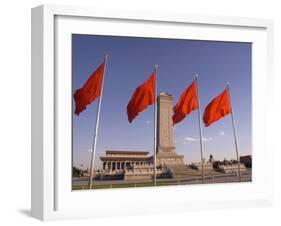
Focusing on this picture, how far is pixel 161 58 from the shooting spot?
7.61 meters

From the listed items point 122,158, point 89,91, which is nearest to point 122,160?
point 122,158

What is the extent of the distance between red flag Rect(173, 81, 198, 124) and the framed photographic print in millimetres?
10

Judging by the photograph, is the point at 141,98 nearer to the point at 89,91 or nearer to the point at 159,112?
the point at 159,112

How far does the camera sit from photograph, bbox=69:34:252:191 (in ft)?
23.9

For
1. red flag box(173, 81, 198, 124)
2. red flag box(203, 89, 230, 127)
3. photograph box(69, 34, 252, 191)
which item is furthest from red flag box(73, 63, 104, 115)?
red flag box(203, 89, 230, 127)

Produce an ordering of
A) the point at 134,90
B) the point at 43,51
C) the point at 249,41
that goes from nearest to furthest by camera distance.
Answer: the point at 43,51
the point at 134,90
the point at 249,41

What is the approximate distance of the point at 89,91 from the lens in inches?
286

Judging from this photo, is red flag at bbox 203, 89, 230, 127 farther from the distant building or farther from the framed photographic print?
the distant building

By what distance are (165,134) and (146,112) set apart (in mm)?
280

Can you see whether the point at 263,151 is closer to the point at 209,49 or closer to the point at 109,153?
the point at 209,49

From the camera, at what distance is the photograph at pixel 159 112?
727 cm

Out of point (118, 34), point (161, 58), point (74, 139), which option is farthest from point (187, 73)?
point (74, 139)

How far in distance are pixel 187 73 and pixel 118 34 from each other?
807 mm

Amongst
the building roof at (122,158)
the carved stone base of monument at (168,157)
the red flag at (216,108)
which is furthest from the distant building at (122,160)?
the red flag at (216,108)
